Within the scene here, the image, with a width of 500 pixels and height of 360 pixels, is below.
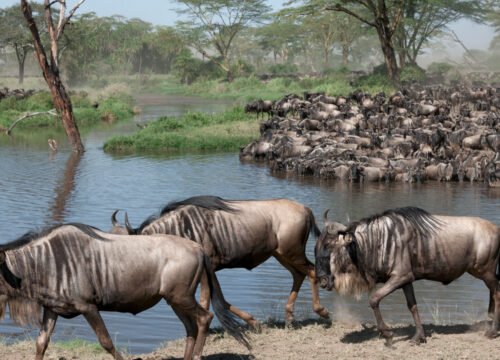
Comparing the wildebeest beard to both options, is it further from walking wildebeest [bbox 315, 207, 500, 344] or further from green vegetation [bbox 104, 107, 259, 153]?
green vegetation [bbox 104, 107, 259, 153]

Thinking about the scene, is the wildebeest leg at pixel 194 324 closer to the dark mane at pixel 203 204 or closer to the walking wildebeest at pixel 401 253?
the walking wildebeest at pixel 401 253

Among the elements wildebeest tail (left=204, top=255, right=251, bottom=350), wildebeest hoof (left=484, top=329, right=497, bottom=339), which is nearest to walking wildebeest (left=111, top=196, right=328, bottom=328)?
wildebeest tail (left=204, top=255, right=251, bottom=350)

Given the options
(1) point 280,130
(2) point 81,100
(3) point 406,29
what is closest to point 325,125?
(1) point 280,130

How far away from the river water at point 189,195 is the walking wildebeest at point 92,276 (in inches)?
63.8

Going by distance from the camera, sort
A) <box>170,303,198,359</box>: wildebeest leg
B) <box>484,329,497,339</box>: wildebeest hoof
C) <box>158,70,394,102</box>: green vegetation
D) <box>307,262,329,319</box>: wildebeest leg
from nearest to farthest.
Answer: <box>170,303,198,359</box>: wildebeest leg → <box>484,329,497,339</box>: wildebeest hoof → <box>307,262,329,319</box>: wildebeest leg → <box>158,70,394,102</box>: green vegetation

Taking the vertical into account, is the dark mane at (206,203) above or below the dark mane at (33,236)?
below

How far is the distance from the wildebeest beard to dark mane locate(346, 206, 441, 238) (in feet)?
0.59

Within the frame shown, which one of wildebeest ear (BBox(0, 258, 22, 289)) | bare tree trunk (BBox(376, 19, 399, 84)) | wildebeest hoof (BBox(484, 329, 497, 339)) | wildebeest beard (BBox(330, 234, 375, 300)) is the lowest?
wildebeest hoof (BBox(484, 329, 497, 339))

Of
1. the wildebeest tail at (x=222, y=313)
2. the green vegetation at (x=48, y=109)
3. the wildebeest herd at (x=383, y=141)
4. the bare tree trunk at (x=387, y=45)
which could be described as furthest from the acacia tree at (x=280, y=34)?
the wildebeest tail at (x=222, y=313)

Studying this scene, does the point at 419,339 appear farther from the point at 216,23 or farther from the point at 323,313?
the point at 216,23

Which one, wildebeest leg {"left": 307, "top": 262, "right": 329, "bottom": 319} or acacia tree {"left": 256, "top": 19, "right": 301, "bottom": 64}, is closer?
wildebeest leg {"left": 307, "top": 262, "right": 329, "bottom": 319}

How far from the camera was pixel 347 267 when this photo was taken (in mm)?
7957

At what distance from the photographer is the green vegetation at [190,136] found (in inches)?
1136

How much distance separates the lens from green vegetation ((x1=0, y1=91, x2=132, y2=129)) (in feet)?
129
